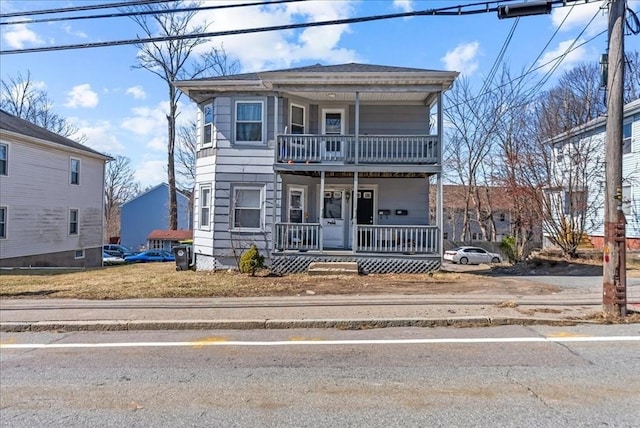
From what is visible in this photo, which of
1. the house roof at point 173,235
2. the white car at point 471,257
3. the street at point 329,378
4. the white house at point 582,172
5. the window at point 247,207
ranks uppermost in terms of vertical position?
the white house at point 582,172

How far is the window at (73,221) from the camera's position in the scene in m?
26.2

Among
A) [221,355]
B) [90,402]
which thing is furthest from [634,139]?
[90,402]

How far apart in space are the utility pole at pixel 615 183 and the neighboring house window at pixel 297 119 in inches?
403

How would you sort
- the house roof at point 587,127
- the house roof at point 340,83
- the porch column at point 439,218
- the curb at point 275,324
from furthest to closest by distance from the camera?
the house roof at point 587,127 → the porch column at point 439,218 → the house roof at point 340,83 → the curb at point 275,324

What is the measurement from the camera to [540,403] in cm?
394

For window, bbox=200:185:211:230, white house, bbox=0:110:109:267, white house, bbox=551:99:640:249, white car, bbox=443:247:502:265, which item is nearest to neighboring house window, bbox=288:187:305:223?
window, bbox=200:185:211:230

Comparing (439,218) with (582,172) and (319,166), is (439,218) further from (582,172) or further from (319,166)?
(582,172)

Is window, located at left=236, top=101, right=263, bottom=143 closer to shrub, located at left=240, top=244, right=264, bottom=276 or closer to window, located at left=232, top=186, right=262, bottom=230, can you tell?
window, located at left=232, top=186, right=262, bottom=230

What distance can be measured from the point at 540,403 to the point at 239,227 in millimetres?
12225

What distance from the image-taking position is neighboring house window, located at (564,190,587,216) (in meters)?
17.5

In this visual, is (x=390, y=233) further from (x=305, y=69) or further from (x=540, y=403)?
(x=540, y=403)

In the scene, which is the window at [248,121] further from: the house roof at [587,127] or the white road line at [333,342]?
the house roof at [587,127]

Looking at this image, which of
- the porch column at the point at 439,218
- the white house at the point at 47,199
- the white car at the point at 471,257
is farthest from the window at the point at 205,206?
the white car at the point at 471,257

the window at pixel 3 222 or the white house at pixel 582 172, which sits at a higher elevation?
the white house at pixel 582 172
